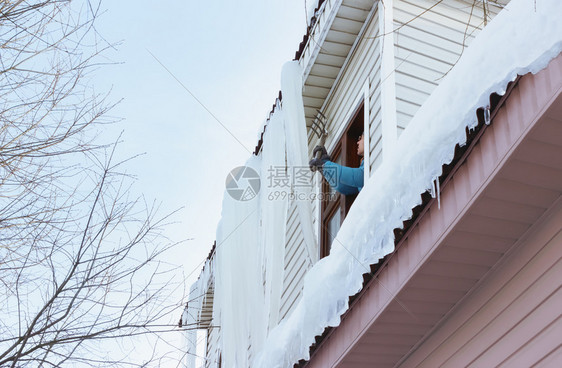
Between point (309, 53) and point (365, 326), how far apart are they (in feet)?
12.9

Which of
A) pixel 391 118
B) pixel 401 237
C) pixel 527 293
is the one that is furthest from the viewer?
pixel 391 118

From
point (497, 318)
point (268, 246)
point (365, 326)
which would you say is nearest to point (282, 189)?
point (268, 246)

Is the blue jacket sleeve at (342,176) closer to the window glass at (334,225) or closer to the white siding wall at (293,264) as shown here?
the window glass at (334,225)

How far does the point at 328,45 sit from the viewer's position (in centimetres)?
663

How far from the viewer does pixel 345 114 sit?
263 inches

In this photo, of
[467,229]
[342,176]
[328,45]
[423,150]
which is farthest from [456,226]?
[328,45]

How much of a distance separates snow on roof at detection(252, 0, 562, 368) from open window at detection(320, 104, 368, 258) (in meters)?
2.39

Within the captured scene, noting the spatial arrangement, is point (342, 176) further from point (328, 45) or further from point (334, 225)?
point (328, 45)

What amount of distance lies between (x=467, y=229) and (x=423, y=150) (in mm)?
443

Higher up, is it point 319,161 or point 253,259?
point 319,161

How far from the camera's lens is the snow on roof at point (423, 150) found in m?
2.39

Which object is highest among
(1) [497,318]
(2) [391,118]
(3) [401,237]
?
(2) [391,118]

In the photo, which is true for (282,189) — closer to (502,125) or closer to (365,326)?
(365,326)

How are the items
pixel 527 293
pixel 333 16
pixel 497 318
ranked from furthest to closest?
1. pixel 333 16
2. pixel 497 318
3. pixel 527 293
